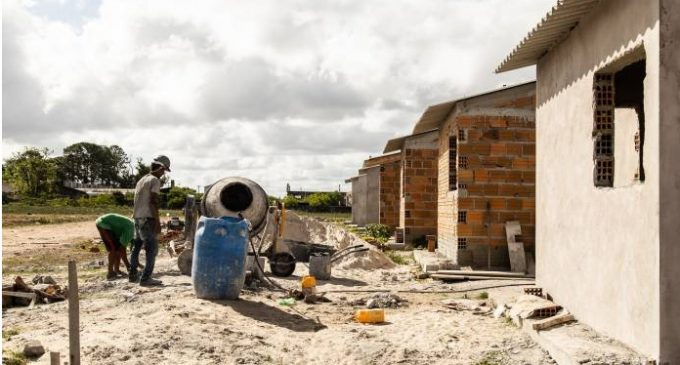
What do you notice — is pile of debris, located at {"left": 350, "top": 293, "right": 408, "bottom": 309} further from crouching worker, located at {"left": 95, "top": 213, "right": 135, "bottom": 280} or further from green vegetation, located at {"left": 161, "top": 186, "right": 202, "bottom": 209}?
green vegetation, located at {"left": 161, "top": 186, "right": 202, "bottom": 209}

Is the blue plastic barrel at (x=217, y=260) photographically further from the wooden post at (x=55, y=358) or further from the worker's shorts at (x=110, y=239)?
the wooden post at (x=55, y=358)

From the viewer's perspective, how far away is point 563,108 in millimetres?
7418

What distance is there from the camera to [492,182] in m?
12.4

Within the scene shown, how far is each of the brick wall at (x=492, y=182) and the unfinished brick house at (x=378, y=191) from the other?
10.9m

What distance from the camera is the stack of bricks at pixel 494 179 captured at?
12.3 m

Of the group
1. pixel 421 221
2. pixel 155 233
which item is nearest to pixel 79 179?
pixel 421 221

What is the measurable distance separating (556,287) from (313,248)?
665cm

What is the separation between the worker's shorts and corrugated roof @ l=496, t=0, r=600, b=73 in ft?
21.1

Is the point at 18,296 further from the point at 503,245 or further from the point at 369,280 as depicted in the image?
the point at 503,245

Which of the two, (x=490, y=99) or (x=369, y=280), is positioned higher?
(x=490, y=99)

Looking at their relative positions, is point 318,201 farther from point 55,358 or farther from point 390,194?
point 55,358

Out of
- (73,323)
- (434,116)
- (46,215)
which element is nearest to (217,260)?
(73,323)

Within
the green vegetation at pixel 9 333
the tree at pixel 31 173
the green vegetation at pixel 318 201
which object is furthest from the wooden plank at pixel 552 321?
the tree at pixel 31 173

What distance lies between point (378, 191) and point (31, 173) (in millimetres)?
47608
